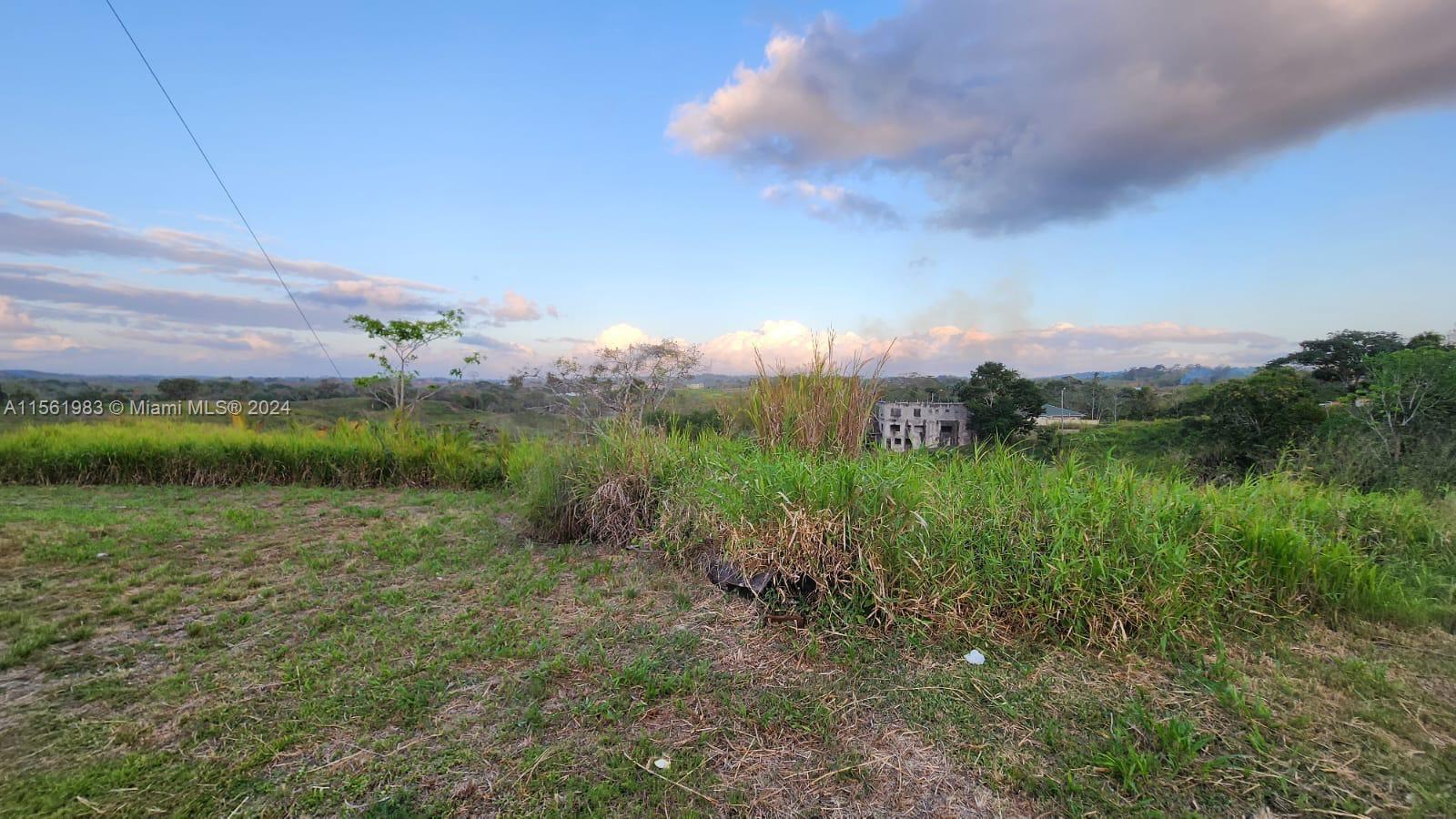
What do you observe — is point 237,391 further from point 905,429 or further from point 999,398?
point 999,398

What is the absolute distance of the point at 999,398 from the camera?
10.4 metres

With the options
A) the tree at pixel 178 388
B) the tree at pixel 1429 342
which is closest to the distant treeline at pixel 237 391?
the tree at pixel 178 388

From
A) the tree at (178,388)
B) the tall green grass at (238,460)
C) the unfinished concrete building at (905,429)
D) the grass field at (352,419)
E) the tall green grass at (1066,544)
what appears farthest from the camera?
the tree at (178,388)

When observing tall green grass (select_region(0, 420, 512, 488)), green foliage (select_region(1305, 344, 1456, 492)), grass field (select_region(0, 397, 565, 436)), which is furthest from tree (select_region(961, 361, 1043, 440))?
tall green grass (select_region(0, 420, 512, 488))

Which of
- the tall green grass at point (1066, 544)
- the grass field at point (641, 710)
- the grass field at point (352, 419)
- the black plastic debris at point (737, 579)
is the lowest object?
the grass field at point (641, 710)

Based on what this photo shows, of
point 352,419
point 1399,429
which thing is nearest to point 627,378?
point 352,419

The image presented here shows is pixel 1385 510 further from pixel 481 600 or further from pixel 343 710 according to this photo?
pixel 343 710

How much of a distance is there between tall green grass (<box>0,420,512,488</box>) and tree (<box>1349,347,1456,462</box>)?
9682 millimetres

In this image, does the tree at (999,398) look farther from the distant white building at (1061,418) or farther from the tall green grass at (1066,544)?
the tall green grass at (1066,544)

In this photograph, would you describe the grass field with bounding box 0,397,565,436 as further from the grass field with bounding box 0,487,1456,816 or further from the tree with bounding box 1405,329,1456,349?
the tree with bounding box 1405,329,1456,349

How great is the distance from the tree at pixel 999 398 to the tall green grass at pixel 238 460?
8.12m

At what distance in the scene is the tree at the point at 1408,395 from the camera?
5824mm

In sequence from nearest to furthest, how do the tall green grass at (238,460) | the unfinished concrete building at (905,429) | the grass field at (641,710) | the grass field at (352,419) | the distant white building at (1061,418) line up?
the grass field at (641,710)
the unfinished concrete building at (905,429)
the tall green grass at (238,460)
the grass field at (352,419)
the distant white building at (1061,418)

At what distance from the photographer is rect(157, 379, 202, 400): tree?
853 centimetres
